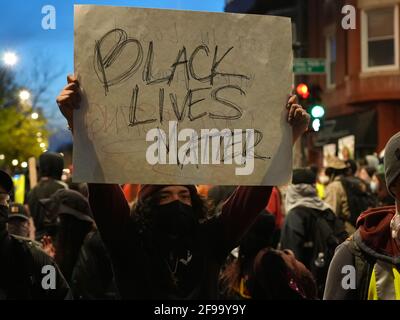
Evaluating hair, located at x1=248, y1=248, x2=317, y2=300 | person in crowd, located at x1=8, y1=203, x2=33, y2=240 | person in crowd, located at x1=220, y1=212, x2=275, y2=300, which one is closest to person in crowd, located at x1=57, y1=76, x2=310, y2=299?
hair, located at x1=248, y1=248, x2=317, y2=300

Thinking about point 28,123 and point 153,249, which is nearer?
point 153,249

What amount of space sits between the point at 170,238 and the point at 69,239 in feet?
7.36

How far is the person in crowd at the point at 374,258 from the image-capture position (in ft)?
8.95

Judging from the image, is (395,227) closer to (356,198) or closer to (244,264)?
(244,264)

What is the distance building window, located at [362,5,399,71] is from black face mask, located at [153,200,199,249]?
22447mm

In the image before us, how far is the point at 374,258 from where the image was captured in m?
2.74

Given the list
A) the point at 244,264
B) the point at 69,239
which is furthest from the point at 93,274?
the point at 244,264

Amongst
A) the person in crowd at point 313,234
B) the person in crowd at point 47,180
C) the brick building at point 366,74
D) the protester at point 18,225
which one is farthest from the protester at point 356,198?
the brick building at point 366,74

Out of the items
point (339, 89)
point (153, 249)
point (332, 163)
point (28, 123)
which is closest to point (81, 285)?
point (153, 249)

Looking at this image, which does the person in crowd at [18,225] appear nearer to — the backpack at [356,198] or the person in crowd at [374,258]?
the person in crowd at [374,258]

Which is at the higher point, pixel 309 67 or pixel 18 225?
pixel 309 67
